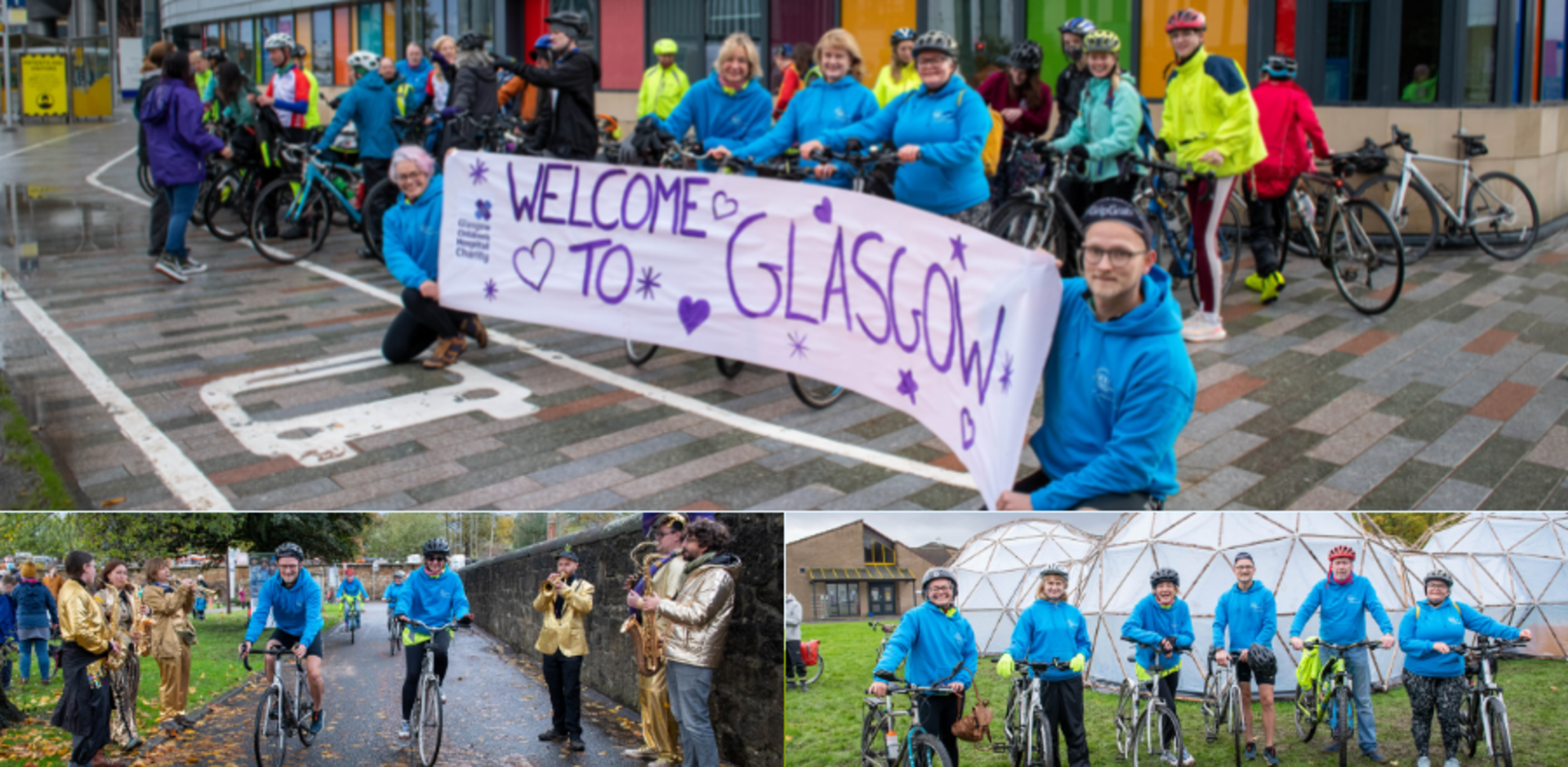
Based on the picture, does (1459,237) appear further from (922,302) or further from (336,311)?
(336,311)

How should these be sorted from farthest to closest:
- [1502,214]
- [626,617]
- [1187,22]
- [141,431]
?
1. [1502,214]
2. [1187,22]
3. [141,431]
4. [626,617]

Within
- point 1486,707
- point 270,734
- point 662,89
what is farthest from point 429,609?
point 662,89

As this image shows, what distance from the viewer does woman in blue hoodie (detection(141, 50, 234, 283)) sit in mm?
10820

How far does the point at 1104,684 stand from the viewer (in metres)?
3.32

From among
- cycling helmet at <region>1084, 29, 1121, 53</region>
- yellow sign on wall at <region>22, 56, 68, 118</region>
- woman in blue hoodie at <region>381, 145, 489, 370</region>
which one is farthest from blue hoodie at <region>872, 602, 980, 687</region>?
yellow sign on wall at <region>22, 56, 68, 118</region>

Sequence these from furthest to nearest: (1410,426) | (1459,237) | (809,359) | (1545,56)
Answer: (1545,56) → (1459,237) → (1410,426) → (809,359)

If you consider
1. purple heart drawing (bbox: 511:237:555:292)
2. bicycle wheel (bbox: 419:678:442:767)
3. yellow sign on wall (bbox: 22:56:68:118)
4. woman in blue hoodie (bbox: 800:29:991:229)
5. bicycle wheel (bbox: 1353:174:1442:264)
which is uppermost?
yellow sign on wall (bbox: 22:56:68:118)

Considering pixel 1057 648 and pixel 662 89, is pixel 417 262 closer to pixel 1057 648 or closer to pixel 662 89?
pixel 662 89

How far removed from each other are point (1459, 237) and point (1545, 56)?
2.49m

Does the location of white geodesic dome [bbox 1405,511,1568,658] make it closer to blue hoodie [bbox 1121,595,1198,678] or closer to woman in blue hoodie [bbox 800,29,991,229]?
blue hoodie [bbox 1121,595,1198,678]

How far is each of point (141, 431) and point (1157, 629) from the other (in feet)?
17.9

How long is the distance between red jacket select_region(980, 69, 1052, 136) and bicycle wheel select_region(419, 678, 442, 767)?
770cm

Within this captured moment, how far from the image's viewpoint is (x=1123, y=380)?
3420mm

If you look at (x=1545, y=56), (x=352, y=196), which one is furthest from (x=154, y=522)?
(x=1545, y=56)
